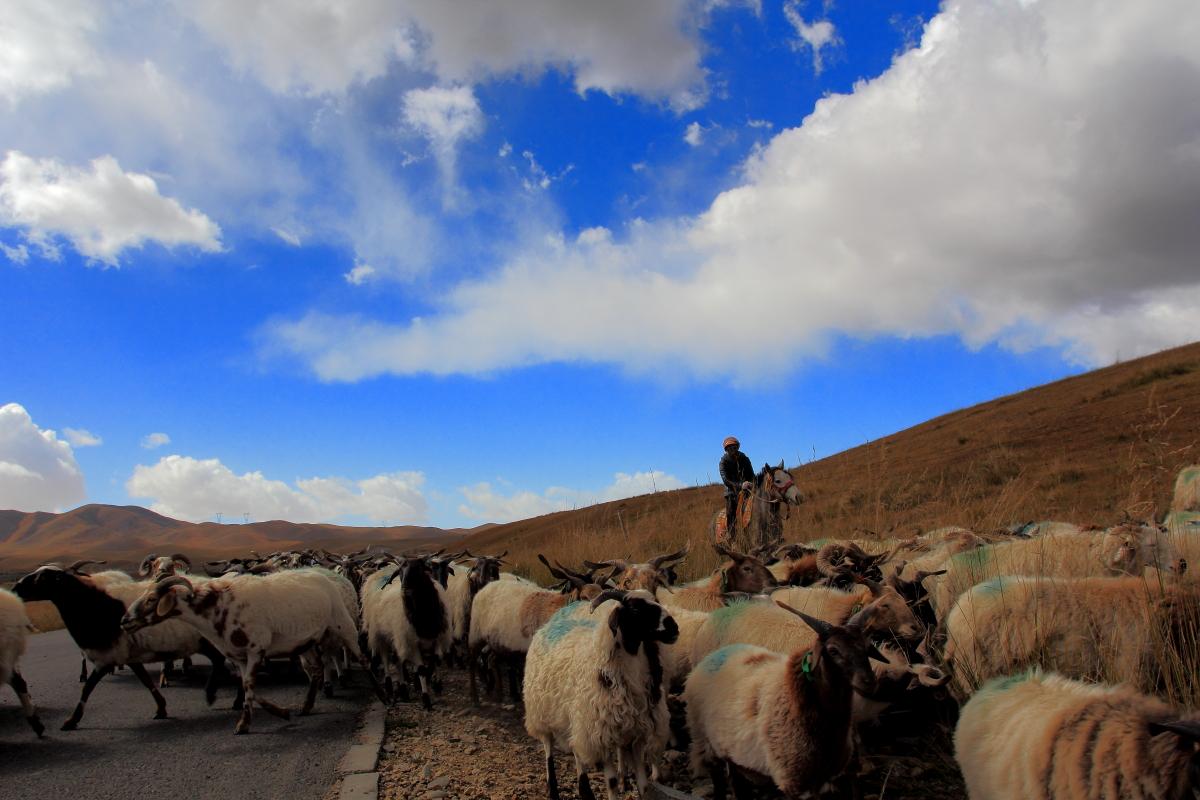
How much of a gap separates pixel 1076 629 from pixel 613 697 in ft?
9.99

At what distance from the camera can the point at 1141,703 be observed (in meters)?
2.97

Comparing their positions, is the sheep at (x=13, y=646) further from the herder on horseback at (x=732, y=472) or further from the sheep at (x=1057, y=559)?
the herder on horseback at (x=732, y=472)

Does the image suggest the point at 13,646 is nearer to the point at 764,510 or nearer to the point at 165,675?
the point at 165,675

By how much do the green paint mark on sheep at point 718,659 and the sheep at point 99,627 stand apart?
687cm

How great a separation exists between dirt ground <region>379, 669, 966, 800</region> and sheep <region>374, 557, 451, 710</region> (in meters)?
1.36

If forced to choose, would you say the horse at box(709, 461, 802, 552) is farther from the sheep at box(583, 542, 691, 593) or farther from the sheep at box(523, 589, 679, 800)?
the sheep at box(523, 589, 679, 800)

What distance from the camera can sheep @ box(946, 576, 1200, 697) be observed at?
428 centimetres

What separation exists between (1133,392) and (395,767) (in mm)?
35637

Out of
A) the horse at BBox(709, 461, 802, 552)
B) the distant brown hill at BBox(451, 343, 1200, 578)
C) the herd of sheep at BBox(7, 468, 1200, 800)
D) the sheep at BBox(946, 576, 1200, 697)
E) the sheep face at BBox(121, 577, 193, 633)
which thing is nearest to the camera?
the herd of sheep at BBox(7, 468, 1200, 800)

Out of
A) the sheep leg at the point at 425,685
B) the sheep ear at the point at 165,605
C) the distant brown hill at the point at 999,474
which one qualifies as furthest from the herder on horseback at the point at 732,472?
the sheep ear at the point at 165,605

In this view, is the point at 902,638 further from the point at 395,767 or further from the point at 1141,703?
the point at 395,767

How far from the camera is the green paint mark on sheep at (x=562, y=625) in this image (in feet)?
19.3

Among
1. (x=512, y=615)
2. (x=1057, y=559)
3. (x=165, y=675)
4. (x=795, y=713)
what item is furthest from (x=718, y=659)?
(x=165, y=675)

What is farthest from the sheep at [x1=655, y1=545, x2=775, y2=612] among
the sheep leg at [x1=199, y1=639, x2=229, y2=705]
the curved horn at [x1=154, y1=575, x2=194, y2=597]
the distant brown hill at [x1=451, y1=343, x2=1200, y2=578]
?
the sheep leg at [x1=199, y1=639, x2=229, y2=705]
